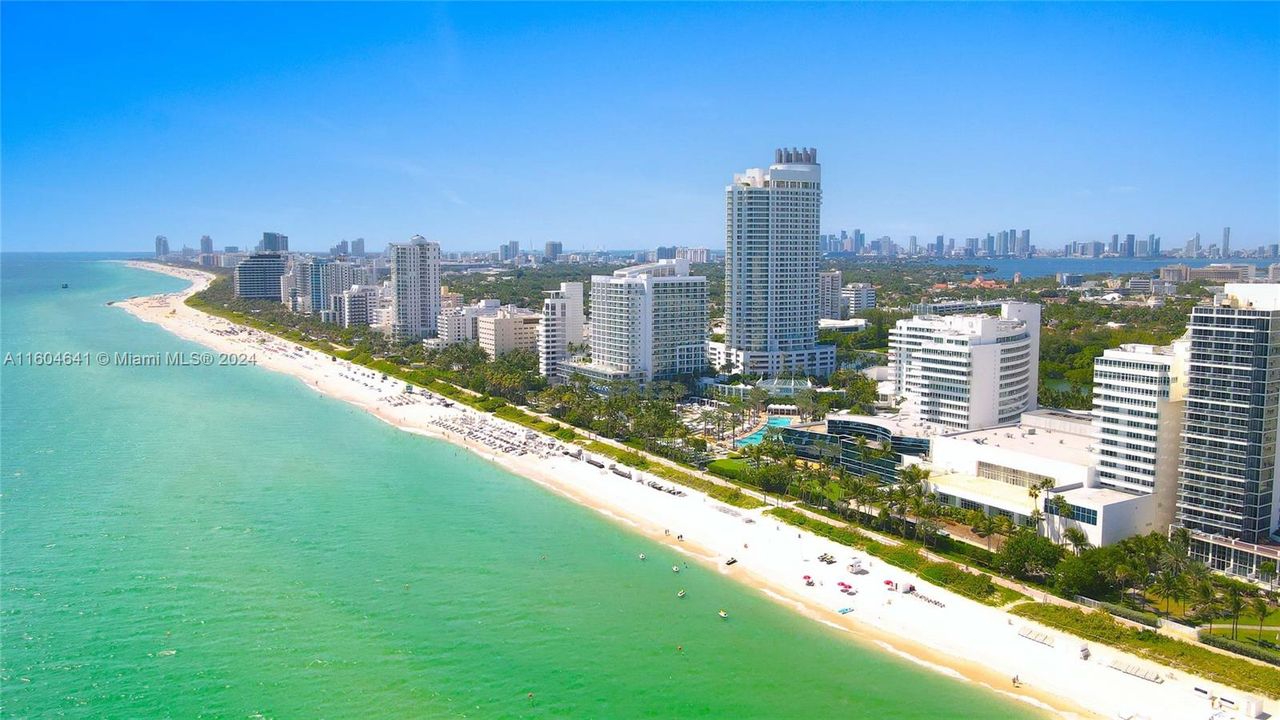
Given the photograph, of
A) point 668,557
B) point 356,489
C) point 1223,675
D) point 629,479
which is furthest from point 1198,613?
point 356,489

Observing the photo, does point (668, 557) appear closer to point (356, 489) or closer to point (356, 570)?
point (356, 570)

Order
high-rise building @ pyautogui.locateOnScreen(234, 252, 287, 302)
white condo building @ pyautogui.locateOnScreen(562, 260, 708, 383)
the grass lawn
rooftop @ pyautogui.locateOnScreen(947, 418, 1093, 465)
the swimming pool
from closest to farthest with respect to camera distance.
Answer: the grass lawn, rooftop @ pyautogui.locateOnScreen(947, 418, 1093, 465), the swimming pool, white condo building @ pyautogui.locateOnScreen(562, 260, 708, 383), high-rise building @ pyautogui.locateOnScreen(234, 252, 287, 302)

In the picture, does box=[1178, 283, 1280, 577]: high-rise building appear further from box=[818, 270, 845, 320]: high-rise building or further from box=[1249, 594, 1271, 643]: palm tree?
box=[818, 270, 845, 320]: high-rise building

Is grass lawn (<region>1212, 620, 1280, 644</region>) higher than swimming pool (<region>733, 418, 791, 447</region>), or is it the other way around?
swimming pool (<region>733, 418, 791, 447</region>)

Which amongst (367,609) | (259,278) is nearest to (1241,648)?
(367,609)

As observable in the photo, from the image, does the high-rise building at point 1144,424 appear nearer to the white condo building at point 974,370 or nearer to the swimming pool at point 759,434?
the white condo building at point 974,370

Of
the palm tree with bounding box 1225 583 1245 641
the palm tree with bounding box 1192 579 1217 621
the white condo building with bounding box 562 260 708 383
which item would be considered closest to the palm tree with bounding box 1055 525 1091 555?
the palm tree with bounding box 1192 579 1217 621
